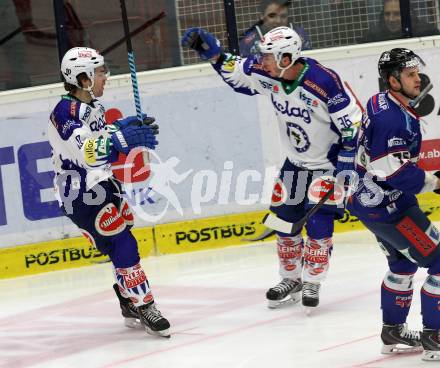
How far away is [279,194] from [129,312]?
112 cm

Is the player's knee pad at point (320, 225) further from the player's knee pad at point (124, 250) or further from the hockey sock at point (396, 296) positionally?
the hockey sock at point (396, 296)

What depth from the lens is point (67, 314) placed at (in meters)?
7.18

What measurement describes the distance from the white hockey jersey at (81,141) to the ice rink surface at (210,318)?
3.19ft

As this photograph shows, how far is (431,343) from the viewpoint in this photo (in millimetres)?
4973

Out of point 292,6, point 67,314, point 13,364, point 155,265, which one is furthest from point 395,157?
point 292,6

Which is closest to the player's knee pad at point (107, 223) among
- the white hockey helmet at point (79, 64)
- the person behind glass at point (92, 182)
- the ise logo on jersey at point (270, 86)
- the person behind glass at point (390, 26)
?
the person behind glass at point (92, 182)

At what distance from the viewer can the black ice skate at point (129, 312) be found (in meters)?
6.54

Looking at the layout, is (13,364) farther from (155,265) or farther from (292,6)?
(292,6)

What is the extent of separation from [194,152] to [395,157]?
13.9ft

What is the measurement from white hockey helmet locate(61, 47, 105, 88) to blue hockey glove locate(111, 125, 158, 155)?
49 cm

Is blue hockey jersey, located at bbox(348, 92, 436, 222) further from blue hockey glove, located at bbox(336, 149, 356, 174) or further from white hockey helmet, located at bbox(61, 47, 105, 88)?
white hockey helmet, located at bbox(61, 47, 105, 88)

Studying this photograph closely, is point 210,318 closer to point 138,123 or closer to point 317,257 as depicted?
point 317,257

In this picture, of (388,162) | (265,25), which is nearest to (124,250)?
(388,162)

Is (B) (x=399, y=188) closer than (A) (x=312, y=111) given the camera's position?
Yes
